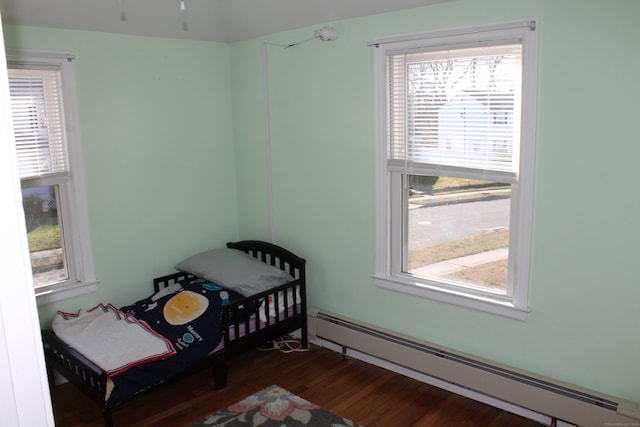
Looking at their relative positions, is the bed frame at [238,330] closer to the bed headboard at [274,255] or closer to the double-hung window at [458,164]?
the bed headboard at [274,255]

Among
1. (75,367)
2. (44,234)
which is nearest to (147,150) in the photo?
(44,234)

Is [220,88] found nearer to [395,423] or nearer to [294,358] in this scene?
[294,358]

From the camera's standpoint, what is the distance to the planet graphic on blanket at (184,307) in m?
3.45

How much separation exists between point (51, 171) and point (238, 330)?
5.16 ft

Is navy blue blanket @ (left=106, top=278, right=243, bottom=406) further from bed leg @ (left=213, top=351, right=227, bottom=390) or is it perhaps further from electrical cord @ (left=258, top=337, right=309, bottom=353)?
electrical cord @ (left=258, top=337, right=309, bottom=353)

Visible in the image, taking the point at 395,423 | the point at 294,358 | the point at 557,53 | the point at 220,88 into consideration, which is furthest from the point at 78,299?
the point at 557,53

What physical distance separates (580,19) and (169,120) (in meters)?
2.78

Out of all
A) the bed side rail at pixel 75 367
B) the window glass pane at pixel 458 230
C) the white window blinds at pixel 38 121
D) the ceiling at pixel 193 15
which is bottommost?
the bed side rail at pixel 75 367

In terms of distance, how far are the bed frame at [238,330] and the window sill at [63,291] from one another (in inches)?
9.1

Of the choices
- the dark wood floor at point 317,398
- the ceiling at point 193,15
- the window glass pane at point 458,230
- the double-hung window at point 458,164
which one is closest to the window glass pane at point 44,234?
the dark wood floor at point 317,398

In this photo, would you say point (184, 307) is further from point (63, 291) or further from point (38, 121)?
point (38, 121)

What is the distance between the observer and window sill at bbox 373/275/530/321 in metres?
3.02

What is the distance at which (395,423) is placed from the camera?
305cm

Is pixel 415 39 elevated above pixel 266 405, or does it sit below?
above
